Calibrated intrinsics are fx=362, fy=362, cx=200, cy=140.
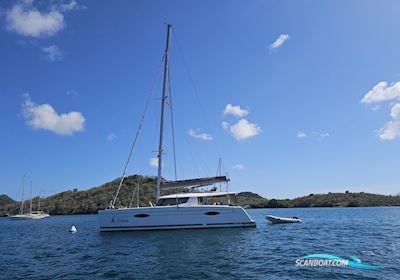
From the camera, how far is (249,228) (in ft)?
125

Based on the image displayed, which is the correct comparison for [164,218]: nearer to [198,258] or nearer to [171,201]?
[171,201]

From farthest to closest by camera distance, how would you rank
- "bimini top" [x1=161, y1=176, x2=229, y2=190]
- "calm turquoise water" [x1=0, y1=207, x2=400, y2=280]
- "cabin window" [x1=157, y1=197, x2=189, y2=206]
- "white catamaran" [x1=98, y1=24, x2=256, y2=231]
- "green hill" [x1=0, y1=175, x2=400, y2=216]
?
"green hill" [x1=0, y1=175, x2=400, y2=216], "bimini top" [x1=161, y1=176, x2=229, y2=190], "cabin window" [x1=157, y1=197, x2=189, y2=206], "white catamaran" [x1=98, y1=24, x2=256, y2=231], "calm turquoise water" [x1=0, y1=207, x2=400, y2=280]

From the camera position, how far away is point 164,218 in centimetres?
3659

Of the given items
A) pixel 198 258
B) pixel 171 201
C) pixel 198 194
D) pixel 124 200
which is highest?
pixel 124 200

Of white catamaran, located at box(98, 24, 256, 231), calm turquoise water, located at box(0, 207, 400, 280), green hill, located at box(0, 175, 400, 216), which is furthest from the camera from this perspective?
green hill, located at box(0, 175, 400, 216)

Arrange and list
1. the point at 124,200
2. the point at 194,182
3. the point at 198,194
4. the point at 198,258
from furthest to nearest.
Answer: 1. the point at 124,200
2. the point at 194,182
3. the point at 198,194
4. the point at 198,258

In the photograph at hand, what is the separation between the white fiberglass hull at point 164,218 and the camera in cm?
3653

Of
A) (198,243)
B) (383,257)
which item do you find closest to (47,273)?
(198,243)

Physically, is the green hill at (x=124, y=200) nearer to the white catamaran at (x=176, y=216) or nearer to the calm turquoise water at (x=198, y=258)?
the white catamaran at (x=176, y=216)

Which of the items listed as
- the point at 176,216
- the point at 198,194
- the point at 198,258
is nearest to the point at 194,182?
the point at 198,194

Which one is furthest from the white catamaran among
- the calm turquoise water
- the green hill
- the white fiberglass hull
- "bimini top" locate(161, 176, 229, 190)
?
the green hill

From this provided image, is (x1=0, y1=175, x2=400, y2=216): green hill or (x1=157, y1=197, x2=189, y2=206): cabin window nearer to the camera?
(x1=157, y1=197, x2=189, y2=206): cabin window

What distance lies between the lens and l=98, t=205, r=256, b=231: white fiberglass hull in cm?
3653

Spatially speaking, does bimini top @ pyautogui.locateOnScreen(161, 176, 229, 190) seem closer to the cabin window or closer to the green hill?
the cabin window
